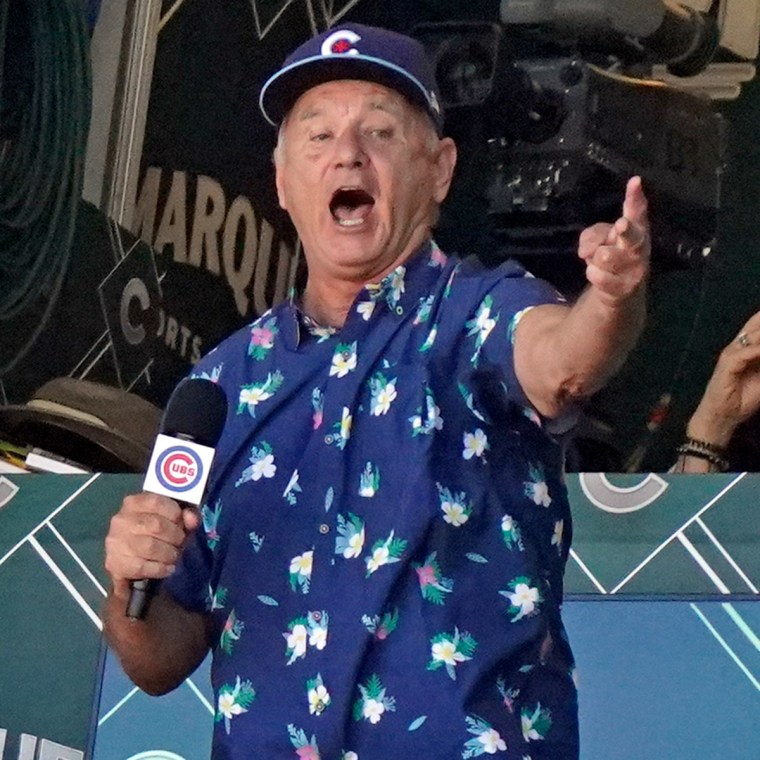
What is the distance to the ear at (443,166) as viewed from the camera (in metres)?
1.52

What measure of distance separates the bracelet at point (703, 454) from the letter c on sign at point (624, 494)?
0.59ft

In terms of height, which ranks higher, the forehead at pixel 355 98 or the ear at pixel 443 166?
the forehead at pixel 355 98

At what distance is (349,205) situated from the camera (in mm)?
1470

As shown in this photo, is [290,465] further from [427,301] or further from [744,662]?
[744,662]

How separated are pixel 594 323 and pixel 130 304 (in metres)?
1.70

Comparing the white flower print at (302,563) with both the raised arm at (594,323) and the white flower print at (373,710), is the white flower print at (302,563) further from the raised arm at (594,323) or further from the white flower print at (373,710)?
the raised arm at (594,323)

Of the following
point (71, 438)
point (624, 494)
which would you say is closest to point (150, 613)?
point (624, 494)

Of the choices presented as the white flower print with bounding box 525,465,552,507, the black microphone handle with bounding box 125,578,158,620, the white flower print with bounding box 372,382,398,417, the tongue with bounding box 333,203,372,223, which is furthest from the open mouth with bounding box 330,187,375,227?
the black microphone handle with bounding box 125,578,158,620

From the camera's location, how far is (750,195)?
2.71m

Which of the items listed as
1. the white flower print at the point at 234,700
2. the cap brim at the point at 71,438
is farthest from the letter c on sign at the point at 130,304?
the white flower print at the point at 234,700

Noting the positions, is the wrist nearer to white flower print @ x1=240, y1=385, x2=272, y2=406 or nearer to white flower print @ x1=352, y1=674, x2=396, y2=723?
white flower print @ x1=240, y1=385, x2=272, y2=406

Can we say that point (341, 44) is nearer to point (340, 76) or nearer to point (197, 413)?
point (340, 76)

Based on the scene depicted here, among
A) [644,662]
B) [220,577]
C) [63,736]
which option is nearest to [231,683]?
[220,577]

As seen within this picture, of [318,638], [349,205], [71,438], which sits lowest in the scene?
[71,438]
